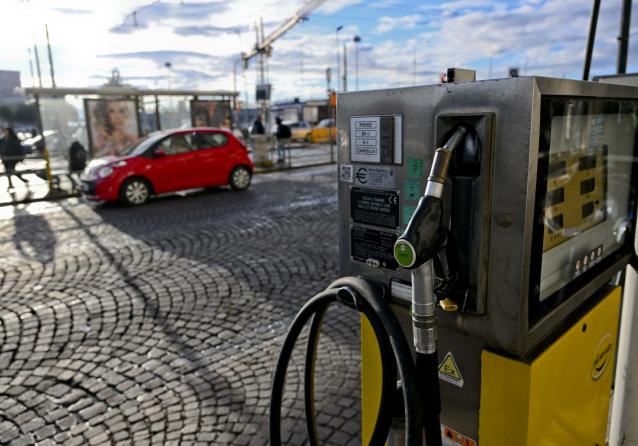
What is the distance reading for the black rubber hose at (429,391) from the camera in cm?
147

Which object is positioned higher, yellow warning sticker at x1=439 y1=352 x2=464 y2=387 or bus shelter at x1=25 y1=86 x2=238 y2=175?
bus shelter at x1=25 y1=86 x2=238 y2=175

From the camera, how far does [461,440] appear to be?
5.85 feet

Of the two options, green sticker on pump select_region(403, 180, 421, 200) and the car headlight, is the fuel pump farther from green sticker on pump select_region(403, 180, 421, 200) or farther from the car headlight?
the car headlight

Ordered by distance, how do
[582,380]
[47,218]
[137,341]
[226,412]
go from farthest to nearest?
[47,218] → [137,341] → [226,412] → [582,380]

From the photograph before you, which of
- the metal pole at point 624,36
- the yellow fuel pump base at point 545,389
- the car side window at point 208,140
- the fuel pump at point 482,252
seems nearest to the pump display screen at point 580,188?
the fuel pump at point 482,252

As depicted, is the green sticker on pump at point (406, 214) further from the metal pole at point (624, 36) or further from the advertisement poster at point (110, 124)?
the advertisement poster at point (110, 124)

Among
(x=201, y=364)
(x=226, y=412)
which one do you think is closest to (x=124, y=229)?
(x=201, y=364)

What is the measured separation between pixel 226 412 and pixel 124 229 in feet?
19.5

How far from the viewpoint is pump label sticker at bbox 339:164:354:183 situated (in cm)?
189

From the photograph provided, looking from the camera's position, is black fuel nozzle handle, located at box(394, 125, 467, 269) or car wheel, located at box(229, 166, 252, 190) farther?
car wheel, located at box(229, 166, 252, 190)

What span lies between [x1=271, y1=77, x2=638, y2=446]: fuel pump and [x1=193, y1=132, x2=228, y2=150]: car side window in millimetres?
10345

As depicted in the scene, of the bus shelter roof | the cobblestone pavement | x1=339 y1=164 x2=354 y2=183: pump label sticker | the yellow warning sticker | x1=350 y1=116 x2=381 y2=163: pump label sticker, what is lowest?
the cobblestone pavement

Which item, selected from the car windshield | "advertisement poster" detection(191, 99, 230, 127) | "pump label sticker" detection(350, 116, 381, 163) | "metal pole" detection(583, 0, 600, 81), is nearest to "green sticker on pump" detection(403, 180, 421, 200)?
"pump label sticker" detection(350, 116, 381, 163)

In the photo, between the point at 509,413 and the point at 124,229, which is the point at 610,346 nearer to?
the point at 509,413
